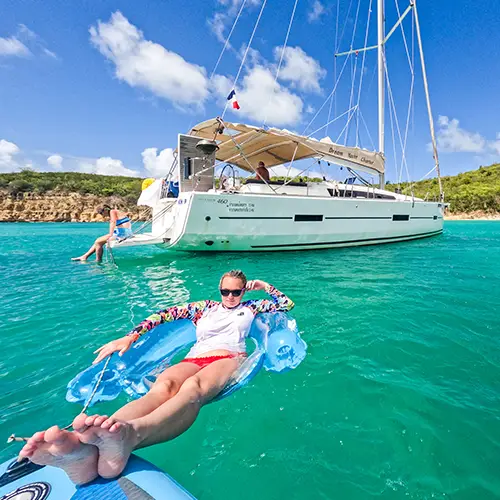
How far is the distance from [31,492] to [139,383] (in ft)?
3.91

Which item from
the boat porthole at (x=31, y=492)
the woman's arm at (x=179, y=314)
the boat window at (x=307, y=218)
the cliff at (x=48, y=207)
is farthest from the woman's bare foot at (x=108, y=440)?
the cliff at (x=48, y=207)

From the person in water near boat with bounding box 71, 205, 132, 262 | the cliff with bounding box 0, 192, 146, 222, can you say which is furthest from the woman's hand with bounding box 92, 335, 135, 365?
the cliff with bounding box 0, 192, 146, 222

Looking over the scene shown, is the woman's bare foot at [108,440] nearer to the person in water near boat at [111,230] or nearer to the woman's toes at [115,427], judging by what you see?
the woman's toes at [115,427]

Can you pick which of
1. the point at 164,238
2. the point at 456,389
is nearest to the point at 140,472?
the point at 456,389

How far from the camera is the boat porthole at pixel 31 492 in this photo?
4.25 feet

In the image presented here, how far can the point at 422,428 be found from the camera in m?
2.12

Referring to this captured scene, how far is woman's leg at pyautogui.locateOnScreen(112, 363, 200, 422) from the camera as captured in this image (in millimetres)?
1678

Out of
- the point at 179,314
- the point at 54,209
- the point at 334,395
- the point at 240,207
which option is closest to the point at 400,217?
the point at 240,207

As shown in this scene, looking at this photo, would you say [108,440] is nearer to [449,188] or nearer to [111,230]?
[111,230]

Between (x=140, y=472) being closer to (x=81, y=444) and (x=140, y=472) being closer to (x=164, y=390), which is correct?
(x=81, y=444)

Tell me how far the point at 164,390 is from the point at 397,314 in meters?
3.57

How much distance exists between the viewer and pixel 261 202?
29.3 ft

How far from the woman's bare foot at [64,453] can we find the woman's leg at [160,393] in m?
0.25

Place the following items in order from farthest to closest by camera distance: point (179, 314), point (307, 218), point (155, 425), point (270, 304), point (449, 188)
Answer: point (449, 188) → point (307, 218) → point (270, 304) → point (179, 314) → point (155, 425)
